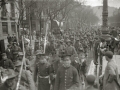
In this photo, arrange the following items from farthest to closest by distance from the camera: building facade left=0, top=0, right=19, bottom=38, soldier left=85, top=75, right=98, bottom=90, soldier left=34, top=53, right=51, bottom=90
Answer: building facade left=0, top=0, right=19, bottom=38, soldier left=34, top=53, right=51, bottom=90, soldier left=85, top=75, right=98, bottom=90

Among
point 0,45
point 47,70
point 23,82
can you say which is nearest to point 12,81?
point 23,82

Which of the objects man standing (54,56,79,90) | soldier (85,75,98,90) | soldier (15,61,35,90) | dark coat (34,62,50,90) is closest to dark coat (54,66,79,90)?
man standing (54,56,79,90)

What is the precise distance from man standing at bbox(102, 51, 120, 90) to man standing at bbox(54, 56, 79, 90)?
739 mm

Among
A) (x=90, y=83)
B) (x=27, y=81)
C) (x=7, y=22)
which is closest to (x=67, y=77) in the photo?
(x=27, y=81)

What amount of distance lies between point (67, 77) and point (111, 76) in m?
1.08

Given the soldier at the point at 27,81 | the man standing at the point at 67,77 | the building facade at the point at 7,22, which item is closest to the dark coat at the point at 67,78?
the man standing at the point at 67,77

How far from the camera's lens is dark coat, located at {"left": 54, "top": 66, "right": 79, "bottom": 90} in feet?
16.2

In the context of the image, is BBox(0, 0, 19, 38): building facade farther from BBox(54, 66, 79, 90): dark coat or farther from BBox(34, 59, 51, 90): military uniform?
BBox(54, 66, 79, 90): dark coat

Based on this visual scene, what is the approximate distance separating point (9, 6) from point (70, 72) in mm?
20196

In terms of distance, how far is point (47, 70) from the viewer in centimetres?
611

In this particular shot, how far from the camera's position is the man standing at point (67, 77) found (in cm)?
493

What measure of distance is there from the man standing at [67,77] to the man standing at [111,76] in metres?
0.74

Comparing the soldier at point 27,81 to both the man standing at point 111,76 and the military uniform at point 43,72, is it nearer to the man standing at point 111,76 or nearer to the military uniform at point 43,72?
the military uniform at point 43,72

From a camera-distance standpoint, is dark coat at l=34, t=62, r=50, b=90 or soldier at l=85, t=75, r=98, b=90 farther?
dark coat at l=34, t=62, r=50, b=90
